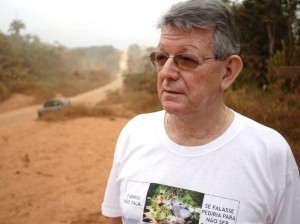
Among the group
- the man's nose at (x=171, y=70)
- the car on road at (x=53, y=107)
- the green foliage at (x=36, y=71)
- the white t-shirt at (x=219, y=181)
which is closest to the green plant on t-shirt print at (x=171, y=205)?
the white t-shirt at (x=219, y=181)

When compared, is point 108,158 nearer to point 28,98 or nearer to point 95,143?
point 95,143

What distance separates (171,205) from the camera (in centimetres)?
135

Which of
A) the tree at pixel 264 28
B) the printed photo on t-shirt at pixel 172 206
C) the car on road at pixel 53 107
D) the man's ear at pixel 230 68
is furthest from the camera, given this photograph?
the car on road at pixel 53 107

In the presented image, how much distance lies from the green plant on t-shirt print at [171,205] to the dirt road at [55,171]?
3.81 m

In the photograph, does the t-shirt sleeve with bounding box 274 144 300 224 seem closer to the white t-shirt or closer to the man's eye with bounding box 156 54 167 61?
the white t-shirt

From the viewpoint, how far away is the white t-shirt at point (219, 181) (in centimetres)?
132

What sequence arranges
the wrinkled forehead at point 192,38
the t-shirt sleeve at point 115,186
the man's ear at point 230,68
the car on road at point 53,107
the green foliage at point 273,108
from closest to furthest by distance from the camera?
the wrinkled forehead at point 192,38
the man's ear at point 230,68
the t-shirt sleeve at point 115,186
the green foliage at point 273,108
the car on road at point 53,107

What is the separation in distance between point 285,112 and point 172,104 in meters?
5.16

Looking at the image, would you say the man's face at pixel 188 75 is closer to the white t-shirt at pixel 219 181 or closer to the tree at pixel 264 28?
the white t-shirt at pixel 219 181

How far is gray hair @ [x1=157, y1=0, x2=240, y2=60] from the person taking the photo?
1374mm

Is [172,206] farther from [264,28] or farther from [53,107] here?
[53,107]

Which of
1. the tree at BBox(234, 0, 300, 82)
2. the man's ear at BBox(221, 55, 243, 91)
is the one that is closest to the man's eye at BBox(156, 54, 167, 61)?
the man's ear at BBox(221, 55, 243, 91)

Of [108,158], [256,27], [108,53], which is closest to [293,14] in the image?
[256,27]

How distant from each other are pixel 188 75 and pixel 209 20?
0.26 meters
